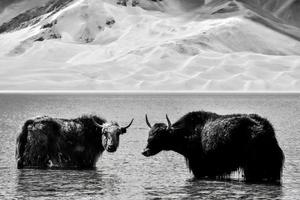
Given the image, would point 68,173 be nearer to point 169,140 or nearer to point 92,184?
point 92,184

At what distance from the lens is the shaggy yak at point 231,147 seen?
68.9ft

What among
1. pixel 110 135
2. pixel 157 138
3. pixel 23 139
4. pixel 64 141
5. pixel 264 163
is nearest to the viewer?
pixel 264 163

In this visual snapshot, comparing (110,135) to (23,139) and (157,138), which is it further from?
(23,139)

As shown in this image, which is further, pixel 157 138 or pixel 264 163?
pixel 157 138

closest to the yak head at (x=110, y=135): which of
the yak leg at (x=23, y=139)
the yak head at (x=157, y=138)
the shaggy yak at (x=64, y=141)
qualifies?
the shaggy yak at (x=64, y=141)

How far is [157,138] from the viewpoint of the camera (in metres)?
23.0

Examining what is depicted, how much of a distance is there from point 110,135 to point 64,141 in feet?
5.33

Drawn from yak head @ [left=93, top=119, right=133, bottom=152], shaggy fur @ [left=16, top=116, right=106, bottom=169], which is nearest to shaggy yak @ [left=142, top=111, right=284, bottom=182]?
yak head @ [left=93, top=119, right=133, bottom=152]

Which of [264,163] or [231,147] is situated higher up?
[231,147]

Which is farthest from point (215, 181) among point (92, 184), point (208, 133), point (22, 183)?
point (22, 183)

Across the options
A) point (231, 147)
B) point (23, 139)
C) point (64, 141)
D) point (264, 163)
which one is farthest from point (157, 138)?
point (23, 139)

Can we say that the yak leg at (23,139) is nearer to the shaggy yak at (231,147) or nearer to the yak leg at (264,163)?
the shaggy yak at (231,147)

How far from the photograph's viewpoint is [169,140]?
2316 centimetres

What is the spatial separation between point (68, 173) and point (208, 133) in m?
4.99
